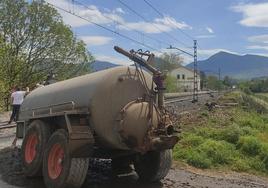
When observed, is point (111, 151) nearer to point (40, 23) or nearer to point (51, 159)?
point (51, 159)

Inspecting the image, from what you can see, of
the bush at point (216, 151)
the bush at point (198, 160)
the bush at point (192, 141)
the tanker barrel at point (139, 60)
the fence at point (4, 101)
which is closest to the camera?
the tanker barrel at point (139, 60)

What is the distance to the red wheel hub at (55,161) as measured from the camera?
9.37 meters

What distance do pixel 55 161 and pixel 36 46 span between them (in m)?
48.1

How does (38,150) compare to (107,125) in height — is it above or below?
below

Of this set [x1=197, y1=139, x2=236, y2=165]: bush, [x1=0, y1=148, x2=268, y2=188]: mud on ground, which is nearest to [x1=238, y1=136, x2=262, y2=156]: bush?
[x1=197, y1=139, x2=236, y2=165]: bush

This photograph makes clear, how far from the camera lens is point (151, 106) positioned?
30.9ft

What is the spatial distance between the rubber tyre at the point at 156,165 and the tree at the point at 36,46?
135ft

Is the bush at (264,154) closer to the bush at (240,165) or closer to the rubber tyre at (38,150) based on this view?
the bush at (240,165)

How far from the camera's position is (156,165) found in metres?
10.2

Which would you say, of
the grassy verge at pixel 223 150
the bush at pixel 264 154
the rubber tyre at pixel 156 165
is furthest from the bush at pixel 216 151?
the rubber tyre at pixel 156 165

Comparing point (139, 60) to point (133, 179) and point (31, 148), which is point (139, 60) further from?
point (31, 148)

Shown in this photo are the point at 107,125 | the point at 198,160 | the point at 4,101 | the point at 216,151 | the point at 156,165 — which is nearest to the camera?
the point at 107,125

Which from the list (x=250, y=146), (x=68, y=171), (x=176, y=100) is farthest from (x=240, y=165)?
(x=176, y=100)

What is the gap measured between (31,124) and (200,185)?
4115 mm
